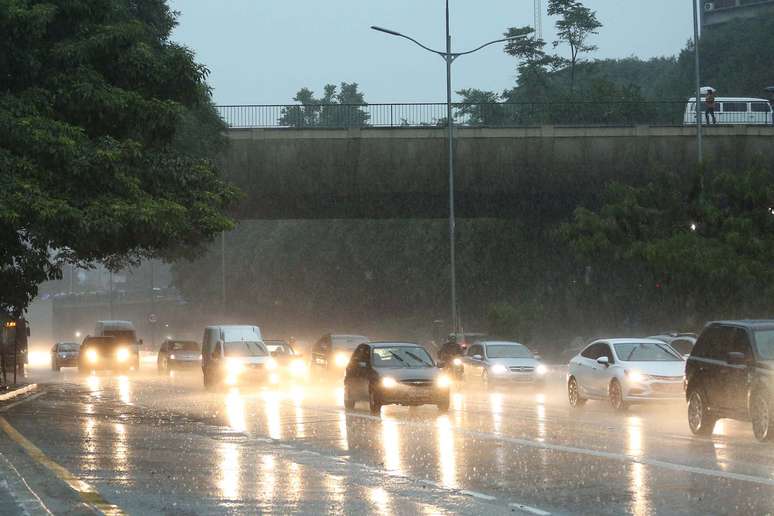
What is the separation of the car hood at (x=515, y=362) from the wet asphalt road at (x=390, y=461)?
852 cm

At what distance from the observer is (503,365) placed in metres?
39.2

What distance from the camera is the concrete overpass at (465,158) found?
53.9 metres

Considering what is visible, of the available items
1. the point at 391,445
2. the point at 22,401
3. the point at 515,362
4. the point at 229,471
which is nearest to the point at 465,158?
the point at 515,362

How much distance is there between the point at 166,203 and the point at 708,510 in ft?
71.8

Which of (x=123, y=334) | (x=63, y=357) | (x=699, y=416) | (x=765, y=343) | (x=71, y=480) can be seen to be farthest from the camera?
(x=63, y=357)

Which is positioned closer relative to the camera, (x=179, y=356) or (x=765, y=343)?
(x=765, y=343)

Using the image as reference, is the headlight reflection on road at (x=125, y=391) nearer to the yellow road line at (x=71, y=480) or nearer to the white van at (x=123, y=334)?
the white van at (x=123, y=334)

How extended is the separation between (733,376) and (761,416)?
1048mm

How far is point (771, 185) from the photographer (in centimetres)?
4950

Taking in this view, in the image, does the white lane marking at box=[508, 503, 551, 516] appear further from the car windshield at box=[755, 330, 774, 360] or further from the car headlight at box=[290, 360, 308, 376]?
the car headlight at box=[290, 360, 308, 376]

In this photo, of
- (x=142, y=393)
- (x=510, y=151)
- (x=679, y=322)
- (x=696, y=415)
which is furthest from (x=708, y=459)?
(x=679, y=322)

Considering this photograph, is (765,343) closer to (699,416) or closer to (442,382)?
(699,416)

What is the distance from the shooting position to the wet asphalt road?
12.8 metres

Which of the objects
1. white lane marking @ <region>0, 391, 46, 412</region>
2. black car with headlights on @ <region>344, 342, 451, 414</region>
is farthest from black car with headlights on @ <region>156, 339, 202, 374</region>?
black car with headlights on @ <region>344, 342, 451, 414</region>
